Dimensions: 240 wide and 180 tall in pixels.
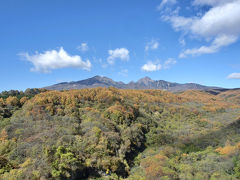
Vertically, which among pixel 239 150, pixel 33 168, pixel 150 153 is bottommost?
pixel 150 153

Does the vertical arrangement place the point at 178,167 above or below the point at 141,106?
below

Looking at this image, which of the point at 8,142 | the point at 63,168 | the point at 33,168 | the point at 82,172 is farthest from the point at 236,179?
the point at 8,142

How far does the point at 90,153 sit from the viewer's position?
30688mm

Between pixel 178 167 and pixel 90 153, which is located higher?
pixel 90 153

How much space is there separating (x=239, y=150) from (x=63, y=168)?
33291mm

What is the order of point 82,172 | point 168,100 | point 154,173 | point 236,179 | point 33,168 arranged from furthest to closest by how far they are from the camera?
point 168,100
point 82,172
point 154,173
point 236,179
point 33,168

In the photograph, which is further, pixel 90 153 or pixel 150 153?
pixel 150 153

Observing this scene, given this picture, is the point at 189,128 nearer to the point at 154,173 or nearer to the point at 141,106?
the point at 141,106

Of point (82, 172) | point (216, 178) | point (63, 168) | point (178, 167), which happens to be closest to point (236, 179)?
point (216, 178)

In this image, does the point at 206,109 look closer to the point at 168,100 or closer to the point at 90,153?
the point at 168,100

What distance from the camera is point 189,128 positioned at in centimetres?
6291

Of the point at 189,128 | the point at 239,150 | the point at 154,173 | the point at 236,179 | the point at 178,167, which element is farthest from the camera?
the point at 189,128

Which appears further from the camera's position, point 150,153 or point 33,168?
point 150,153

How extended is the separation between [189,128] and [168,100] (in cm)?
4599
